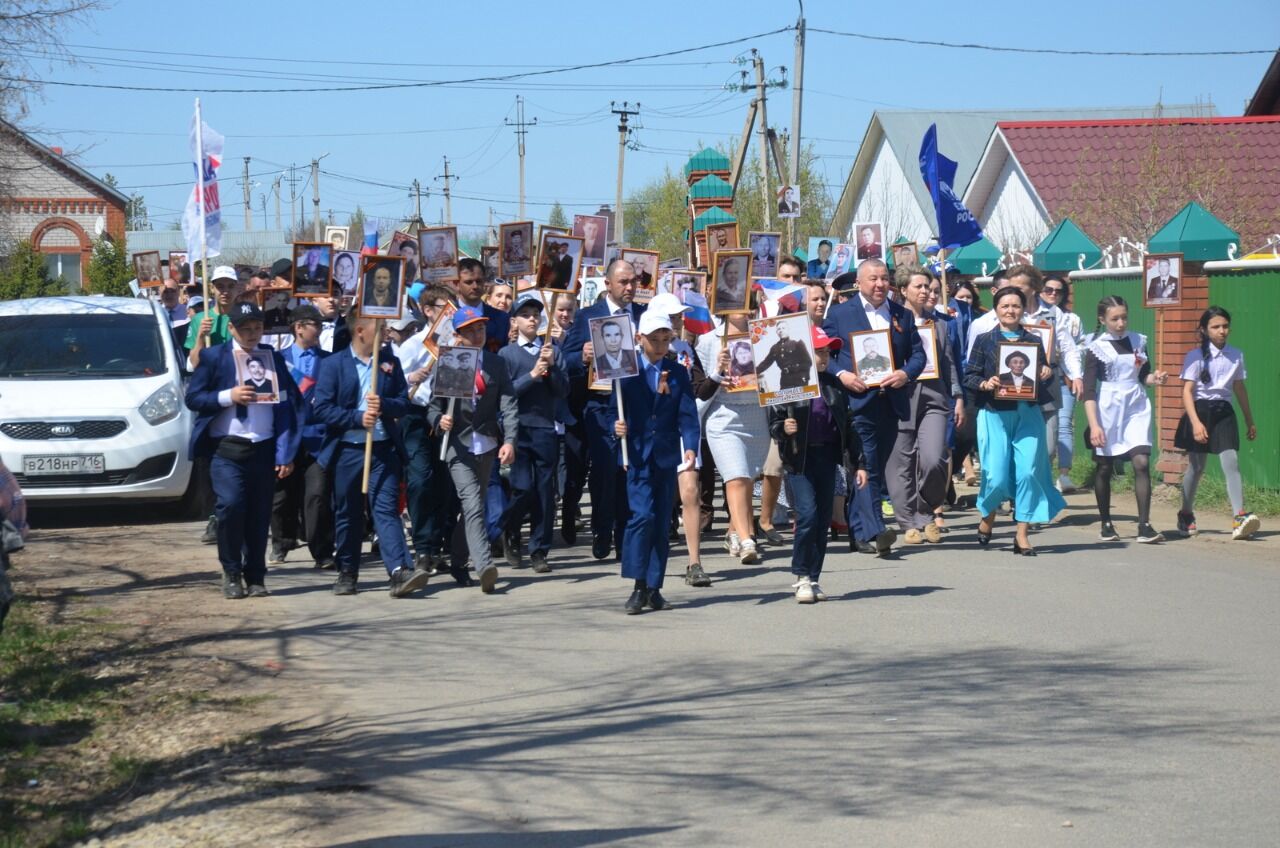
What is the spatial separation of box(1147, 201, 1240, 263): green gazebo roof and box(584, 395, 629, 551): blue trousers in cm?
635

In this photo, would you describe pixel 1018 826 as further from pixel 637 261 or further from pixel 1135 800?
pixel 637 261

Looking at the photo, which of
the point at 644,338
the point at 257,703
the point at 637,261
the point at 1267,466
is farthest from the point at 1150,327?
the point at 257,703

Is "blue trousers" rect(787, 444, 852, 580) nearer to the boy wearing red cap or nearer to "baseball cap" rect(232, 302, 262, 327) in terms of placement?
the boy wearing red cap

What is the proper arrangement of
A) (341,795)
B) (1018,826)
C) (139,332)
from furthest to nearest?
1. (139,332)
2. (341,795)
3. (1018,826)

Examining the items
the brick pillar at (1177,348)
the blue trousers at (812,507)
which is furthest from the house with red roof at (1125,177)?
the blue trousers at (812,507)

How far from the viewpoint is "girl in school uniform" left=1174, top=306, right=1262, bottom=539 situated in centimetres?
1330

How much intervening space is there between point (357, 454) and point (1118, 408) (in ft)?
19.7

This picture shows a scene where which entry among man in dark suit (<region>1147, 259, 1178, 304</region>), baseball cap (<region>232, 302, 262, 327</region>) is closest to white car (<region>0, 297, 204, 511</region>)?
baseball cap (<region>232, 302, 262, 327</region>)

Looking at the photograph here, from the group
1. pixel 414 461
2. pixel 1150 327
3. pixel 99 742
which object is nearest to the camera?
pixel 99 742

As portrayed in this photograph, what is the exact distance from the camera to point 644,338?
34.8 feet

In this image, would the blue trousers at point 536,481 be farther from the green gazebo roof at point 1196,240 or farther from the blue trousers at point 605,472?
the green gazebo roof at point 1196,240

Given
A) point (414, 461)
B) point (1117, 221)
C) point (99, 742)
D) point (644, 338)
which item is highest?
point (1117, 221)

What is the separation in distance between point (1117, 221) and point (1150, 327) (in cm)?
1470

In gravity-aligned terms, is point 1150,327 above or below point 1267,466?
above
